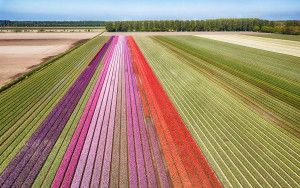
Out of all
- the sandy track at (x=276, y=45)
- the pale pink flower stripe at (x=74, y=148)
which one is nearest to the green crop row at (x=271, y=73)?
the sandy track at (x=276, y=45)

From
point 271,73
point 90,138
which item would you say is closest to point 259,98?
point 271,73

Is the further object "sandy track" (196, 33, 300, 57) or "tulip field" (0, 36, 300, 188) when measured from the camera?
"sandy track" (196, 33, 300, 57)

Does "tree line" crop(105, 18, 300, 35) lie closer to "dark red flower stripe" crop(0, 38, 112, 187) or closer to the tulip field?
the tulip field

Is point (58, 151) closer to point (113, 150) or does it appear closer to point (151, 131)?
point (113, 150)

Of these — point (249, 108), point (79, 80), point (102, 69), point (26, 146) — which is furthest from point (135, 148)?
point (102, 69)

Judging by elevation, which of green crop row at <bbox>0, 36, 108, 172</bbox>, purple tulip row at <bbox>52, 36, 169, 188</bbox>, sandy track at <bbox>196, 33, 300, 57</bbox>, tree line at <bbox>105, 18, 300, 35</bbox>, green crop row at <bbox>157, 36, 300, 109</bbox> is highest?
tree line at <bbox>105, 18, 300, 35</bbox>

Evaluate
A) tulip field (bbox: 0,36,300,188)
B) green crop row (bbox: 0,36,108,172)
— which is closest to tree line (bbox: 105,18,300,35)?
green crop row (bbox: 0,36,108,172)

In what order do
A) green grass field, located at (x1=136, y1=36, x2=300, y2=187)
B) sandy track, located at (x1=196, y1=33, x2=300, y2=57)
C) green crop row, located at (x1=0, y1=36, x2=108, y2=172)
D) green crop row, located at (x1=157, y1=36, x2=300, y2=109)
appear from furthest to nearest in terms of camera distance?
sandy track, located at (x1=196, y1=33, x2=300, y2=57) < green crop row, located at (x1=157, y1=36, x2=300, y2=109) < green crop row, located at (x1=0, y1=36, x2=108, y2=172) < green grass field, located at (x1=136, y1=36, x2=300, y2=187)
